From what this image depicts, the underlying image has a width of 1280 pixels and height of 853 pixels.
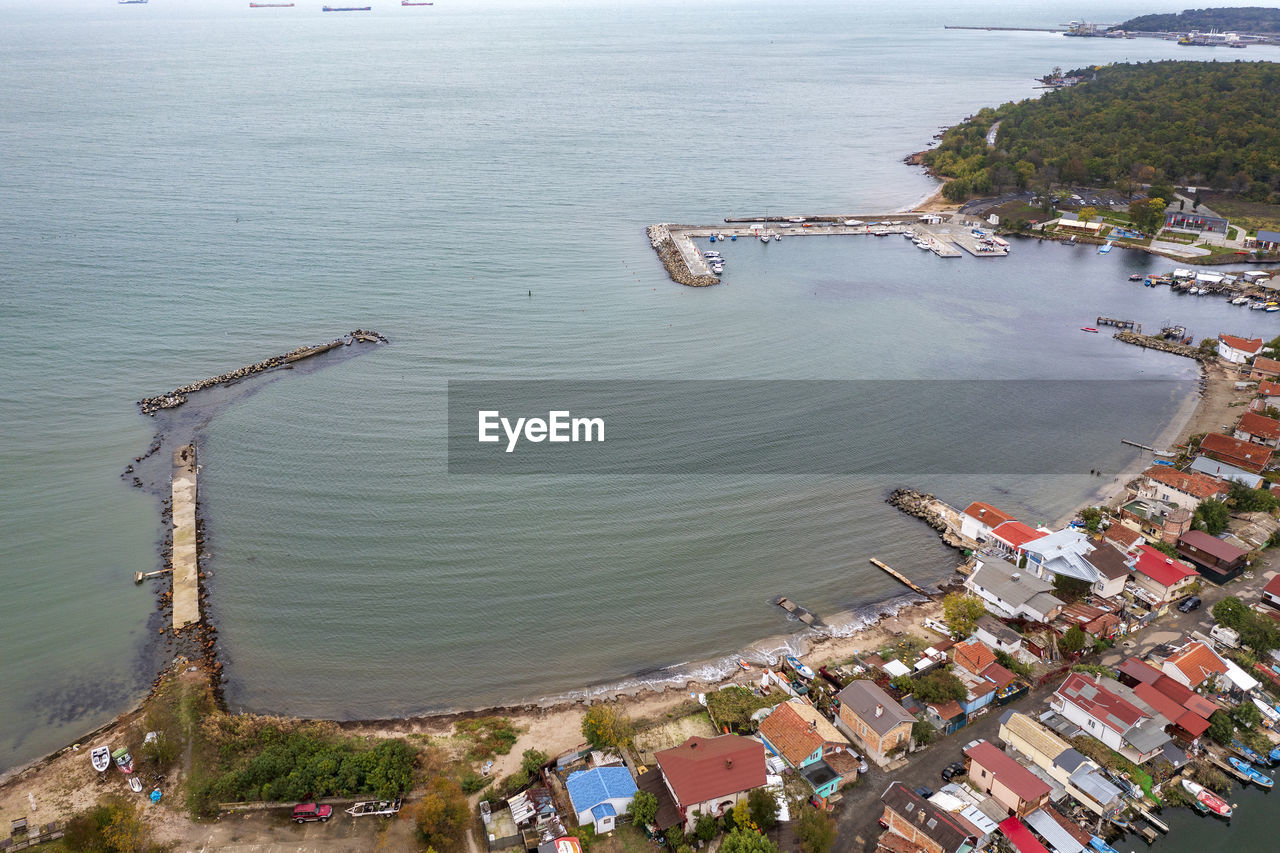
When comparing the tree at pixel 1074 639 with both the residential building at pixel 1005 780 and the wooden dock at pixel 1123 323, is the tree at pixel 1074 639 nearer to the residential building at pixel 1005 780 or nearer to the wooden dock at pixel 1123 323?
the residential building at pixel 1005 780

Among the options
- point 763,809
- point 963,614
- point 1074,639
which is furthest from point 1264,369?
point 763,809

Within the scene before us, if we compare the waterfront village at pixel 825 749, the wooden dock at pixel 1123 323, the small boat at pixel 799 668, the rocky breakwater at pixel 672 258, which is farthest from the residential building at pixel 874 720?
the wooden dock at pixel 1123 323

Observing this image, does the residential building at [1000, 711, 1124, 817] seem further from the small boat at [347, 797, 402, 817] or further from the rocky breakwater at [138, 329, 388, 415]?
the rocky breakwater at [138, 329, 388, 415]

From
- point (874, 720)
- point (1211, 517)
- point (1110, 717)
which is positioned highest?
point (1211, 517)

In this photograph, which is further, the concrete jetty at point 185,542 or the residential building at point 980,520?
the residential building at point 980,520

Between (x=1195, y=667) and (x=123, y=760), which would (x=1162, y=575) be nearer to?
(x=1195, y=667)
